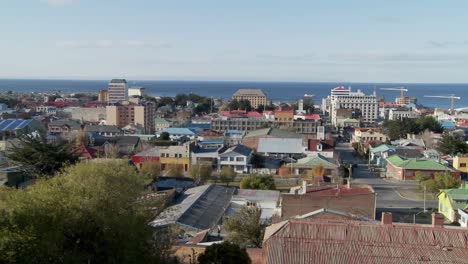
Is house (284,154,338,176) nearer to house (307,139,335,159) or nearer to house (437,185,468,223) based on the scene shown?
house (307,139,335,159)

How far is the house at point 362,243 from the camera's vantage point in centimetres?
1084

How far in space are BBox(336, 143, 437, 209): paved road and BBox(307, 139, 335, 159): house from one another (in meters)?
2.41

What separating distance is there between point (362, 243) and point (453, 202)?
48.6 ft

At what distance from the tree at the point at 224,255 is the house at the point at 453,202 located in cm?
1539

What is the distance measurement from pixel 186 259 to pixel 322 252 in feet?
A: 14.6

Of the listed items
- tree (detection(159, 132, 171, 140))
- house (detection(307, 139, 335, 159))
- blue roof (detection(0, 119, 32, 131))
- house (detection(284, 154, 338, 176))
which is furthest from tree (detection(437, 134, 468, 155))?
blue roof (detection(0, 119, 32, 131))

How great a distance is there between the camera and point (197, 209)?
70.2ft

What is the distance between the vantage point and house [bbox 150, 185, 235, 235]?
61.8 ft

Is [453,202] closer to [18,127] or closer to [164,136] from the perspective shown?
[164,136]

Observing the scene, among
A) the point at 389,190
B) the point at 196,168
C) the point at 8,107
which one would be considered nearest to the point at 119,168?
the point at 196,168

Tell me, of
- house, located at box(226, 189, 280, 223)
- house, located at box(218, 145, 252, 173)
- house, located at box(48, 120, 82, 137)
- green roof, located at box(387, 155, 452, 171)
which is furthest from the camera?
house, located at box(48, 120, 82, 137)

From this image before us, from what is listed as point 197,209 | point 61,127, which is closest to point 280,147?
point 197,209

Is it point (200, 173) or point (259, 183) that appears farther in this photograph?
point (200, 173)

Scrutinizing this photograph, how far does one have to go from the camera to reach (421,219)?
24.2 m
